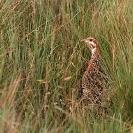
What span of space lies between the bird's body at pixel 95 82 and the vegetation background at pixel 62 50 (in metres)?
0.08

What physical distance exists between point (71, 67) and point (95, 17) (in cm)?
82

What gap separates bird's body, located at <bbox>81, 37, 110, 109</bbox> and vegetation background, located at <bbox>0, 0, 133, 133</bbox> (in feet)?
0.26

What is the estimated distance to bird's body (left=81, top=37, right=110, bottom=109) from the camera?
15.6ft

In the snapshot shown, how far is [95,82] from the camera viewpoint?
5039mm

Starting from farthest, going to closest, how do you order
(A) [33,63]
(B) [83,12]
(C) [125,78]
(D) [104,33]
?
1. (B) [83,12]
2. (D) [104,33]
3. (A) [33,63]
4. (C) [125,78]

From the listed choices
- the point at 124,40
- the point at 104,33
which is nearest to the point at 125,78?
the point at 124,40

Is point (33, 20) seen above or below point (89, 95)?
above

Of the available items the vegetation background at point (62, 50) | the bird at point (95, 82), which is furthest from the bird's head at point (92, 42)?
the vegetation background at point (62, 50)

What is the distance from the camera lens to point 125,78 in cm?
472

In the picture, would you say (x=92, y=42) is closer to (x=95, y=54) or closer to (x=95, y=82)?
(x=95, y=54)

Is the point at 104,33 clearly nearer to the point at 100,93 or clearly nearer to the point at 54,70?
the point at 54,70

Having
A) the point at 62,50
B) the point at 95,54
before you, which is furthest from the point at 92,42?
the point at 62,50

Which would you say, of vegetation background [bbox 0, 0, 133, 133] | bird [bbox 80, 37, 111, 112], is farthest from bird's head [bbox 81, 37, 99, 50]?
vegetation background [bbox 0, 0, 133, 133]

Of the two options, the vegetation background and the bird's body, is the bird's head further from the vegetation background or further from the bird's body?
the vegetation background
